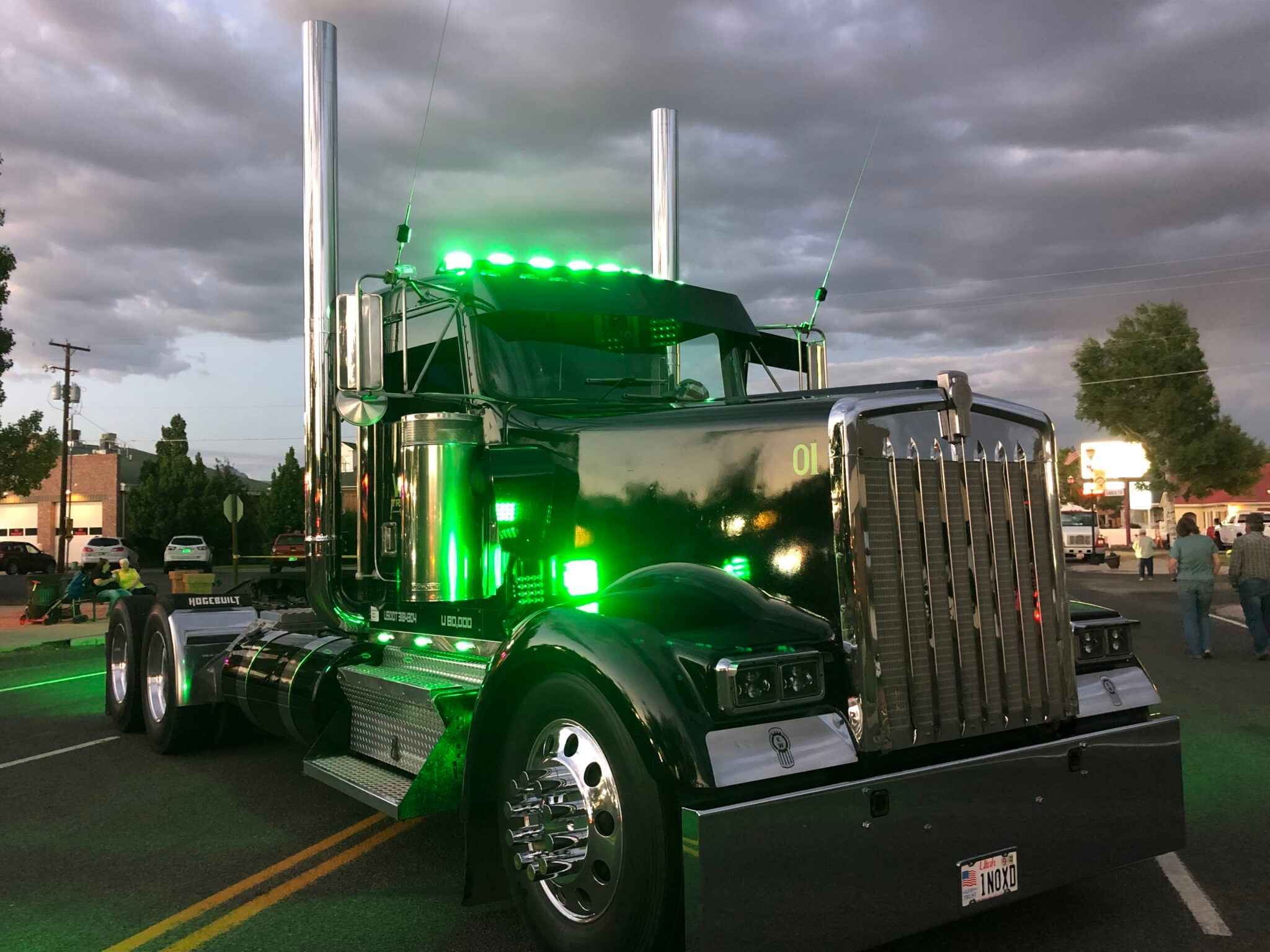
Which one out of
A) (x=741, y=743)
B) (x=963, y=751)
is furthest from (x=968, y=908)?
(x=741, y=743)

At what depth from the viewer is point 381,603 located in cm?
618

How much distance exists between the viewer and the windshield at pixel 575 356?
5434 millimetres

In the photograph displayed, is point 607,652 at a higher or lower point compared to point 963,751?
higher

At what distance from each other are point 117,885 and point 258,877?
62 cm

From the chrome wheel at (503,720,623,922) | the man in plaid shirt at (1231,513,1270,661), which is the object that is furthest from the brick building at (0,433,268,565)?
the chrome wheel at (503,720,623,922)

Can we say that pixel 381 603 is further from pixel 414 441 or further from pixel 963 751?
pixel 963 751

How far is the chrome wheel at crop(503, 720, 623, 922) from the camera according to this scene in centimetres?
376

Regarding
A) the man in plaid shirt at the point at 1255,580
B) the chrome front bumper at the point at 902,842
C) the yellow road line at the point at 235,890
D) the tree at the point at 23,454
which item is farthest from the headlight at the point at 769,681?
the tree at the point at 23,454

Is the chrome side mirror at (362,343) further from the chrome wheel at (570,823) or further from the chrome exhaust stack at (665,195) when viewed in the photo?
the chrome exhaust stack at (665,195)

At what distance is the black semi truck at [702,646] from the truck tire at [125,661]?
3.32 meters

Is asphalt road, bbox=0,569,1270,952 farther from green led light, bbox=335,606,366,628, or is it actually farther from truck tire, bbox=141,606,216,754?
green led light, bbox=335,606,366,628

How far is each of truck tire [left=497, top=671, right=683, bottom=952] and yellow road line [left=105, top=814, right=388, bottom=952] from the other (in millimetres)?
1472

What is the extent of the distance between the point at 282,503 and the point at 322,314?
46.6 meters

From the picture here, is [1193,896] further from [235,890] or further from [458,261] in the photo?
[458,261]
